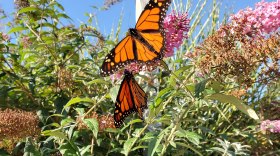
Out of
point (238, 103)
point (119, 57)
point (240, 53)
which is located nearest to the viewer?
point (238, 103)

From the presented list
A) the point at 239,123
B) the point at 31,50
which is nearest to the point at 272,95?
the point at 239,123

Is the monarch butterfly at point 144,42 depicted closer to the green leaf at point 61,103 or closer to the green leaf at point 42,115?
the green leaf at point 61,103

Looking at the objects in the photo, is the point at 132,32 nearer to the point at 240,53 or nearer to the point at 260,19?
the point at 240,53

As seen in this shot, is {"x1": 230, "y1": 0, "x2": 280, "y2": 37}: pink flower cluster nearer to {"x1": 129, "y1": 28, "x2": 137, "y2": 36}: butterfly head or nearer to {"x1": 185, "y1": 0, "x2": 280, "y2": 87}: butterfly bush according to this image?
{"x1": 185, "y1": 0, "x2": 280, "y2": 87}: butterfly bush

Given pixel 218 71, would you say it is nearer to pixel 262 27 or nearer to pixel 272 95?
pixel 262 27

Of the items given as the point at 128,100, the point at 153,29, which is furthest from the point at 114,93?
the point at 153,29
